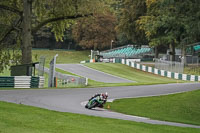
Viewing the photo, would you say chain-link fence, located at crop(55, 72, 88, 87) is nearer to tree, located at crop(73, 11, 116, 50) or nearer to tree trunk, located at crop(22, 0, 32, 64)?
tree trunk, located at crop(22, 0, 32, 64)

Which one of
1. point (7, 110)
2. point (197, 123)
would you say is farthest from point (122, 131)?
point (197, 123)

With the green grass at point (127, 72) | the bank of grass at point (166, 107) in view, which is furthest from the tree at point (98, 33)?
the bank of grass at point (166, 107)

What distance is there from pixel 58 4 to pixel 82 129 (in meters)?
23.5

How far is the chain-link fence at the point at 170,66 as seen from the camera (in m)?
53.8

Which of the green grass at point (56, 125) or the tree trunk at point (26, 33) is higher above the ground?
the tree trunk at point (26, 33)

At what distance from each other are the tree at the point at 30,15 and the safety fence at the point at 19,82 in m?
4.75

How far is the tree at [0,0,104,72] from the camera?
3412cm

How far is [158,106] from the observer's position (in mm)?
22812

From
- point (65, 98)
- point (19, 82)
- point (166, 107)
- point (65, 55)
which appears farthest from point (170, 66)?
point (65, 55)

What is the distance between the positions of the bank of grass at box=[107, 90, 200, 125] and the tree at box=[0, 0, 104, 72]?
1100 centimetres

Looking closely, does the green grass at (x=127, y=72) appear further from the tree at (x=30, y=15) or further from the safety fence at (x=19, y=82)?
the safety fence at (x=19, y=82)

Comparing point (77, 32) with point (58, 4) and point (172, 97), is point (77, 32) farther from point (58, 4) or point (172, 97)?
point (172, 97)

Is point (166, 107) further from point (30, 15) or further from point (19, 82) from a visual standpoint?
point (30, 15)

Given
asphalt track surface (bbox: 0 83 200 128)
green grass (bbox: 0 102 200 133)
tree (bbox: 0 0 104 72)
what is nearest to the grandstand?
tree (bbox: 0 0 104 72)
